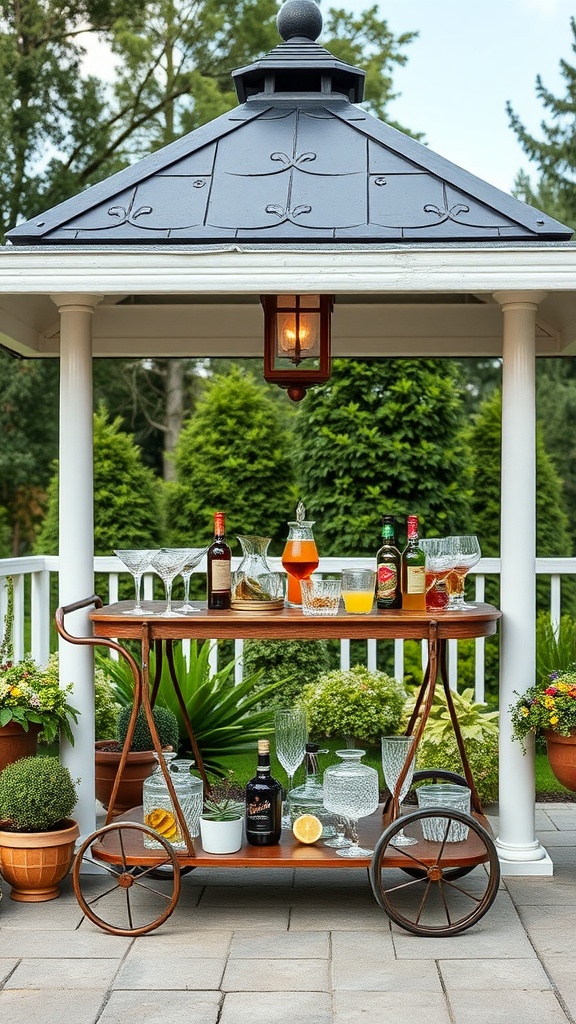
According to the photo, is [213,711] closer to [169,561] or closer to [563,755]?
[169,561]

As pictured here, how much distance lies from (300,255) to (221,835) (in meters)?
1.98

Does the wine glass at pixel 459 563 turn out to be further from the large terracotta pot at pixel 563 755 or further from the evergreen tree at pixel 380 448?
the evergreen tree at pixel 380 448

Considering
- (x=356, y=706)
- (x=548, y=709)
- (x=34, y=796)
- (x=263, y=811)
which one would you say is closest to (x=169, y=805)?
(x=263, y=811)

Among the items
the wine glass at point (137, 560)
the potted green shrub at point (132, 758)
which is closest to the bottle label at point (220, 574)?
the wine glass at point (137, 560)

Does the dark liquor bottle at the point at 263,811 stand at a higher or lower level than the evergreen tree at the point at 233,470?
lower

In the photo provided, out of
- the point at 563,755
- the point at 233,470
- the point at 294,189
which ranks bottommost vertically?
the point at 563,755

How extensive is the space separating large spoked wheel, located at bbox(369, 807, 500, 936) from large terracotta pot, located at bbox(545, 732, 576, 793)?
0.40 m

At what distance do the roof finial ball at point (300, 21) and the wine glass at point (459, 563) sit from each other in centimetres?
230

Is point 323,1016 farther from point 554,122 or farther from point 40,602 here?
point 554,122

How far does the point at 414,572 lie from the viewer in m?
3.83

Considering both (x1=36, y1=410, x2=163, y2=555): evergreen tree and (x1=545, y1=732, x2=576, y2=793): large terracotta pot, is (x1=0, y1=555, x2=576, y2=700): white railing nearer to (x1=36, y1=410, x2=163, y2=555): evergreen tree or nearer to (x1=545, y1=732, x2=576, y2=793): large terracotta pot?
(x1=36, y1=410, x2=163, y2=555): evergreen tree

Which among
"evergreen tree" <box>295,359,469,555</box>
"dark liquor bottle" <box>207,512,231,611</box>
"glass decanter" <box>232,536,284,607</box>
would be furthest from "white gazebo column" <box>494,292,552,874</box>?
"evergreen tree" <box>295,359,469,555</box>

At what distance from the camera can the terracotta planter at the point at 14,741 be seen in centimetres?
405

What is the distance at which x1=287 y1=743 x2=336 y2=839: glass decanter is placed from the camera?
398cm
